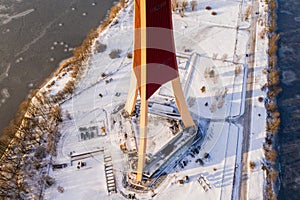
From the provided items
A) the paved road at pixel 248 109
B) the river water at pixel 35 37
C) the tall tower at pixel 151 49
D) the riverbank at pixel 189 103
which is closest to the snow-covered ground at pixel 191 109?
the riverbank at pixel 189 103

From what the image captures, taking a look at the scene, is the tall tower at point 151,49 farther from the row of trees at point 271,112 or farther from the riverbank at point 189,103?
the row of trees at point 271,112

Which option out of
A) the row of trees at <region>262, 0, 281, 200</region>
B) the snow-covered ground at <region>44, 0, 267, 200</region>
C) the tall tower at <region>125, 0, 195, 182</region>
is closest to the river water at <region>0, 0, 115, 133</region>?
the snow-covered ground at <region>44, 0, 267, 200</region>

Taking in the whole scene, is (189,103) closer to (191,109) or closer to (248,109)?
(191,109)

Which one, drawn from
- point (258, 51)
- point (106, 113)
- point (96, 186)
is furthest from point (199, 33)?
point (96, 186)

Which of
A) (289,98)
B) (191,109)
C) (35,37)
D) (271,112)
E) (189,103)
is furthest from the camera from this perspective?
(35,37)

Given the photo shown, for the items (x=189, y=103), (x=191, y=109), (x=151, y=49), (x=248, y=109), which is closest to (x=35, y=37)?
(x=189, y=103)

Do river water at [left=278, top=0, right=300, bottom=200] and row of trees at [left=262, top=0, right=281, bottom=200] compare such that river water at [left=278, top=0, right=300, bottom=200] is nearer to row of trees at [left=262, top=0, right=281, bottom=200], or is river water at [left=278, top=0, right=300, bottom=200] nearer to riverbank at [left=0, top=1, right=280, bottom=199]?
row of trees at [left=262, top=0, right=281, bottom=200]
